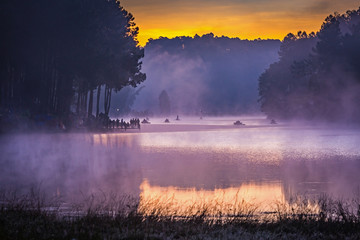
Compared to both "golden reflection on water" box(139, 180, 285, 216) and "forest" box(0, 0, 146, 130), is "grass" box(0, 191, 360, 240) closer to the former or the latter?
"golden reflection on water" box(139, 180, 285, 216)

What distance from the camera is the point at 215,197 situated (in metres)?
13.7

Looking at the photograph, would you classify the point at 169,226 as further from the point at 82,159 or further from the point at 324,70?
the point at 324,70

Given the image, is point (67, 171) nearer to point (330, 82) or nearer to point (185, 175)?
point (185, 175)

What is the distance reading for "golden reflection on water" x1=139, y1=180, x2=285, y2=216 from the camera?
1193 centimetres

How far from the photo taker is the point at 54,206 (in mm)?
11633

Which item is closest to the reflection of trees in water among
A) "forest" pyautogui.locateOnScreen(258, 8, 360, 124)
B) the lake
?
the lake

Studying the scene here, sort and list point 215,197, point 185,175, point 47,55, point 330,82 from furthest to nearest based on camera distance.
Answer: point 330,82, point 47,55, point 185,175, point 215,197

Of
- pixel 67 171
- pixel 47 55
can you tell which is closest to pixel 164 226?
pixel 67 171

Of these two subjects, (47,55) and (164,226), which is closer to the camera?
(164,226)

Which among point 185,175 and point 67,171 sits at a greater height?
point 185,175

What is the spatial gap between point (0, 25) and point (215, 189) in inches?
1580

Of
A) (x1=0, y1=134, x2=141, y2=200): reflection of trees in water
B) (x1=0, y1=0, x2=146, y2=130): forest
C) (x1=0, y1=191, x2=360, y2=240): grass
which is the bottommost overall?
(x1=0, y1=134, x2=141, y2=200): reflection of trees in water

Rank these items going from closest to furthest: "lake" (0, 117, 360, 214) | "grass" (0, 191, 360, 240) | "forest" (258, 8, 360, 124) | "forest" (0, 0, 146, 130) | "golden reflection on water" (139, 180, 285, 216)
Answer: "grass" (0, 191, 360, 240) → "golden reflection on water" (139, 180, 285, 216) → "lake" (0, 117, 360, 214) → "forest" (0, 0, 146, 130) → "forest" (258, 8, 360, 124)

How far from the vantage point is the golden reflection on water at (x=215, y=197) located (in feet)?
39.1
